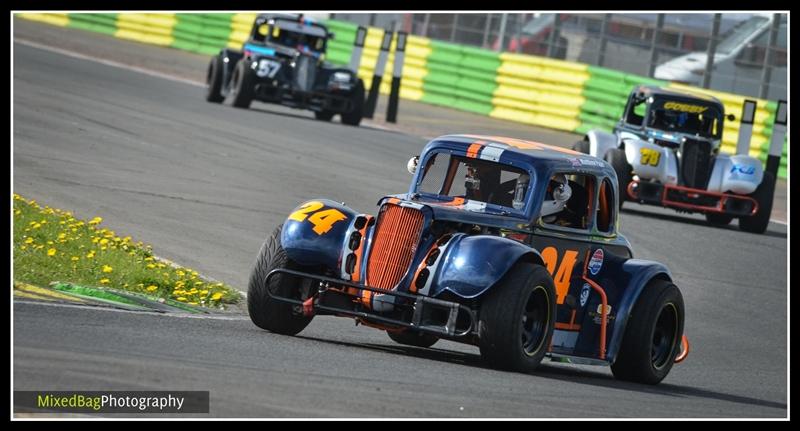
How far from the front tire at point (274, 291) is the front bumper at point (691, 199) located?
35.9 feet

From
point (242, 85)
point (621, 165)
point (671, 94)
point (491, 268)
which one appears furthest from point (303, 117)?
point (491, 268)

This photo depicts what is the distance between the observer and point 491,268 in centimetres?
828

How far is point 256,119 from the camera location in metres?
25.8

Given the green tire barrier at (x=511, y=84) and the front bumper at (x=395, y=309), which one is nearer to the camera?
the front bumper at (x=395, y=309)

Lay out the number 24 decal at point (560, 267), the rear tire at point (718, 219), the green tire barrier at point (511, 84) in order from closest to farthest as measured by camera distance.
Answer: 1. the number 24 decal at point (560, 267)
2. the rear tire at point (718, 219)
3. the green tire barrier at point (511, 84)

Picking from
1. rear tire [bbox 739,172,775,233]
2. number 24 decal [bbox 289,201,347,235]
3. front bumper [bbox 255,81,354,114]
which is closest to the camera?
number 24 decal [bbox 289,201,347,235]

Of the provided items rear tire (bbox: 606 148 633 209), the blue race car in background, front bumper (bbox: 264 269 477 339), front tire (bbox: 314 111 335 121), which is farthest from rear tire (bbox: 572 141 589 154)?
front bumper (bbox: 264 269 477 339)

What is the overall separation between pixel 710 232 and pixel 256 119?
30.4 feet

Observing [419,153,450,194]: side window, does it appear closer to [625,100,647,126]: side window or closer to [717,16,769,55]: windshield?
[625,100,647,126]: side window

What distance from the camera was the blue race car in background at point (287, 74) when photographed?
2655cm

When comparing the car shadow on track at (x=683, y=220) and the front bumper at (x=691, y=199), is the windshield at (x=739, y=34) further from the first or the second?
the front bumper at (x=691, y=199)

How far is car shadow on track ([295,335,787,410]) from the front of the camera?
29.8 ft

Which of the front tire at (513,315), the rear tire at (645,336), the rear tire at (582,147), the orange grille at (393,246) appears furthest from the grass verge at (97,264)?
the rear tire at (582,147)

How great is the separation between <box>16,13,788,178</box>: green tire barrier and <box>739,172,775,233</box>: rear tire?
7695 mm
